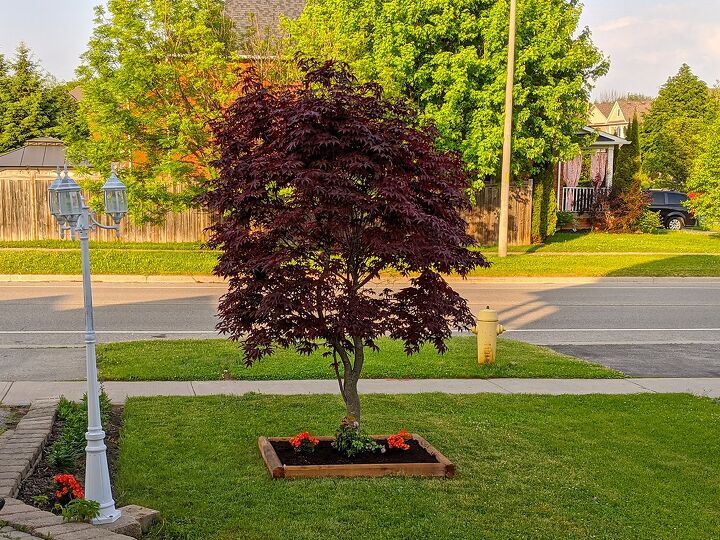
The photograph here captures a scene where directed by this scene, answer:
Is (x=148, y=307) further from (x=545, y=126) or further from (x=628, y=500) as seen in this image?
(x=545, y=126)

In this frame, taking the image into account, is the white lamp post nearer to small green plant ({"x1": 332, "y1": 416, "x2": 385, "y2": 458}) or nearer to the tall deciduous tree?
the tall deciduous tree

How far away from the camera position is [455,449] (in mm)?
7625

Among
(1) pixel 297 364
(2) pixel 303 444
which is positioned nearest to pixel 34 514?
(2) pixel 303 444

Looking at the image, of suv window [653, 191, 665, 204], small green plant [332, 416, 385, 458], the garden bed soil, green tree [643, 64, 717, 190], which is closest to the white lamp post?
the garden bed soil

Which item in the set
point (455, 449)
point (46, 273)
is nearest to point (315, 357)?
point (455, 449)

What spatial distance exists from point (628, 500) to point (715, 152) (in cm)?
2889

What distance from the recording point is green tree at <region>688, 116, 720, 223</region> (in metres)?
31.8

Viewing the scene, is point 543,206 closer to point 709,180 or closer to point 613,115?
point 709,180

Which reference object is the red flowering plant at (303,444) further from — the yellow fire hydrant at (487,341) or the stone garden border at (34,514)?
the yellow fire hydrant at (487,341)

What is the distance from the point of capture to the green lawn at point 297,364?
10703 millimetres

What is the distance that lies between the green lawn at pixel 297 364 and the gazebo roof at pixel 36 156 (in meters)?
22.3

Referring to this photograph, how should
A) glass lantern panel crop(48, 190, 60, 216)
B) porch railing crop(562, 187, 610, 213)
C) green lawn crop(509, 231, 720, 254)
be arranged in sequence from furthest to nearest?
1. porch railing crop(562, 187, 610, 213)
2. green lawn crop(509, 231, 720, 254)
3. glass lantern panel crop(48, 190, 60, 216)

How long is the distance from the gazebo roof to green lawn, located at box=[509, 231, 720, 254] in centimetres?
1818

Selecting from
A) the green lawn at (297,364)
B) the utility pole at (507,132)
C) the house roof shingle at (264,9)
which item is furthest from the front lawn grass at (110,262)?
the house roof shingle at (264,9)
